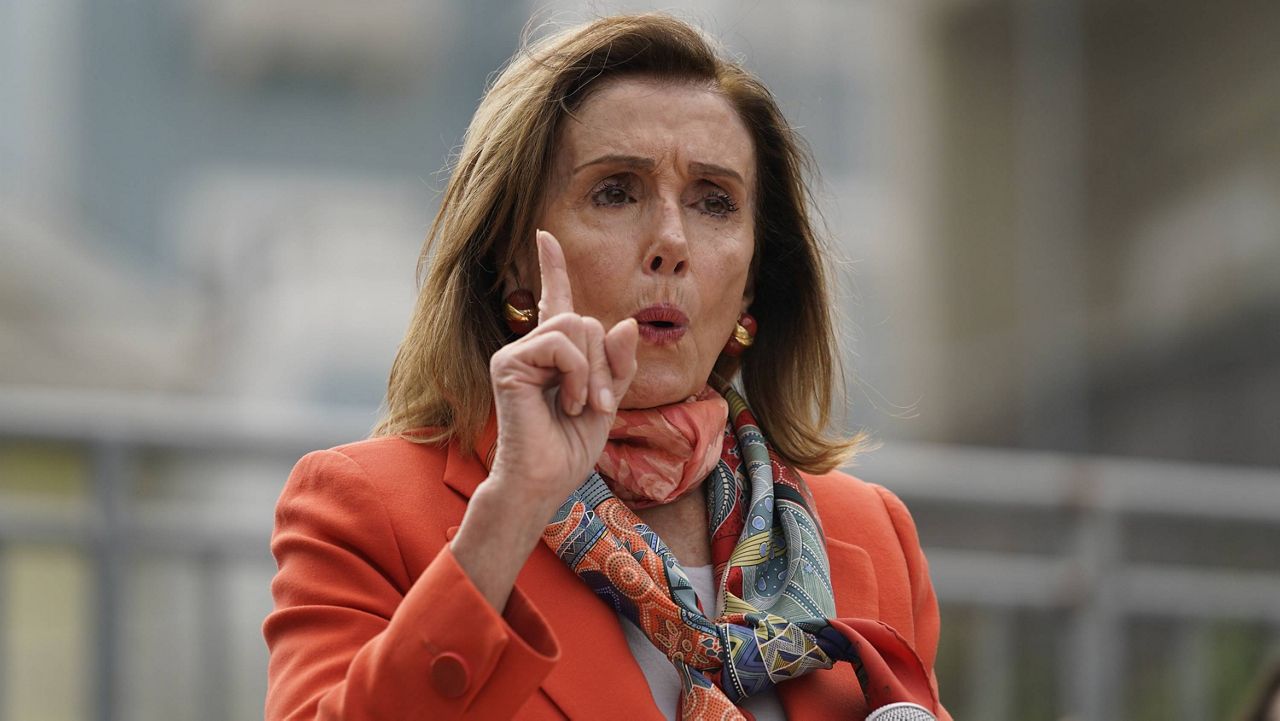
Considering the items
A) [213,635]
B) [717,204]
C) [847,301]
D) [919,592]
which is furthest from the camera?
[213,635]

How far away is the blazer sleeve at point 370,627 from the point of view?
228 centimetres

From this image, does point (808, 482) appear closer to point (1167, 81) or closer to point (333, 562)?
point (333, 562)

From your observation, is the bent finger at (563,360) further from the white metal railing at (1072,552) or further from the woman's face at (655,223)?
the white metal railing at (1072,552)

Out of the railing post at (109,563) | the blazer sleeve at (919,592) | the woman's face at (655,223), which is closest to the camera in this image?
the woman's face at (655,223)

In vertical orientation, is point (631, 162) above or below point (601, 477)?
above

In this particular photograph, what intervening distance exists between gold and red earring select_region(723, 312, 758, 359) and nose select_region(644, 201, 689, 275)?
359mm

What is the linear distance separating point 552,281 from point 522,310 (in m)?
0.54

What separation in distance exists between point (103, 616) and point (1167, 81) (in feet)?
47.3

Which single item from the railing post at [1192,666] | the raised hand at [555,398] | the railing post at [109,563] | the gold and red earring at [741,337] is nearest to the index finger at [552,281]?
the raised hand at [555,398]

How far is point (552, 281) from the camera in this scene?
2.37 meters

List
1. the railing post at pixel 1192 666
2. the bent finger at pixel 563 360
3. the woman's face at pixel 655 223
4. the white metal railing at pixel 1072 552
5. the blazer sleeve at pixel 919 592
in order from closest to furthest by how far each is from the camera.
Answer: the bent finger at pixel 563 360
the woman's face at pixel 655 223
the blazer sleeve at pixel 919 592
the white metal railing at pixel 1072 552
the railing post at pixel 1192 666

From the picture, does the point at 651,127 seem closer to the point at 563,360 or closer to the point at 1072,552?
the point at 563,360

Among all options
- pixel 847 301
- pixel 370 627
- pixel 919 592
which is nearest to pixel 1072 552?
pixel 847 301

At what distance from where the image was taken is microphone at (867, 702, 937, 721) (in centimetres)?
260
